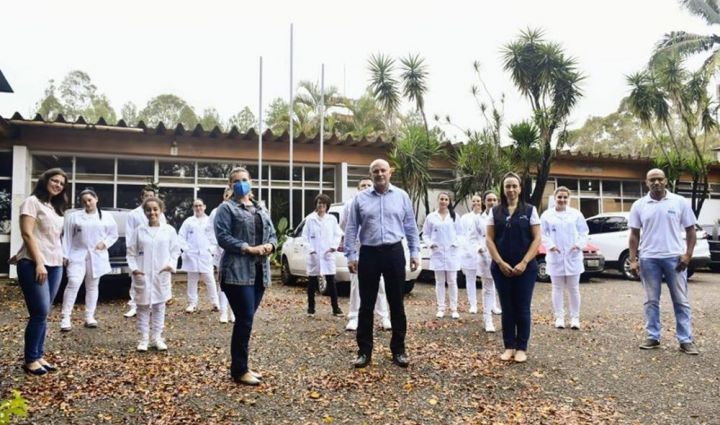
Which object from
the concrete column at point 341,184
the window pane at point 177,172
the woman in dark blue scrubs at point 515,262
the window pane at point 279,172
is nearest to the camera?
the woman in dark blue scrubs at point 515,262

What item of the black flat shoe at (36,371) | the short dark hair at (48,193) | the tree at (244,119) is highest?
the tree at (244,119)

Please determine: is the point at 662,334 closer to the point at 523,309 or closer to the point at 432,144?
the point at 523,309

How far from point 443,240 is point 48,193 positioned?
198 inches

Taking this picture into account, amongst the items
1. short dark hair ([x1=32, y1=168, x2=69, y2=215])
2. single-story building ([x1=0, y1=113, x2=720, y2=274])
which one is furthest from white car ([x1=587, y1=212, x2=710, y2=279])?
short dark hair ([x1=32, y1=168, x2=69, y2=215])

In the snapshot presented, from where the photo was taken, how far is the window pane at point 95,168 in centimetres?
1356

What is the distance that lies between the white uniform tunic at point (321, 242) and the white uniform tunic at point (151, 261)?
7.43 feet

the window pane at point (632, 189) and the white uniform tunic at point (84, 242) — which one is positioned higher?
the window pane at point (632, 189)

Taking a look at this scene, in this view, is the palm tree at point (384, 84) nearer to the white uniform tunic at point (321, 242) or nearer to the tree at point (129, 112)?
the white uniform tunic at point (321, 242)

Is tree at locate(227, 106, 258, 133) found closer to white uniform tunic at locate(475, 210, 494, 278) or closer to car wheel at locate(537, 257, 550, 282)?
car wheel at locate(537, 257, 550, 282)

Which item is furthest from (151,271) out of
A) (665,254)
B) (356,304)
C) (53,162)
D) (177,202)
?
(53,162)

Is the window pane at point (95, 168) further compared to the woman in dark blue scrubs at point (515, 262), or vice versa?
the window pane at point (95, 168)

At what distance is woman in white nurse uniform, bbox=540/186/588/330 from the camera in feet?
22.5

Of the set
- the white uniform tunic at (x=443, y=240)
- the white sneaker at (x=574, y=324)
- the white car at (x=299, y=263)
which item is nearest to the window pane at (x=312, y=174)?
the white car at (x=299, y=263)

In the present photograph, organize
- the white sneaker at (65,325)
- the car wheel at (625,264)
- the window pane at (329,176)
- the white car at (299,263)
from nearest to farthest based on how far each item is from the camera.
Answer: the white sneaker at (65,325)
the white car at (299,263)
the car wheel at (625,264)
the window pane at (329,176)
